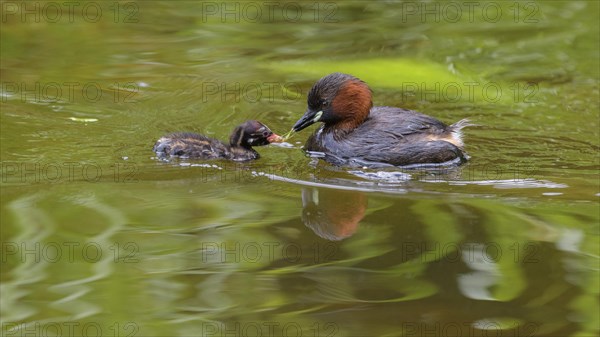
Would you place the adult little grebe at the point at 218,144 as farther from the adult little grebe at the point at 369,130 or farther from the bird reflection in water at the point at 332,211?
the bird reflection in water at the point at 332,211

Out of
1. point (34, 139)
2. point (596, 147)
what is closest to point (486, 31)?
point (596, 147)

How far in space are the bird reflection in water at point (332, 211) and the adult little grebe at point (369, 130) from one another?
0.88 m

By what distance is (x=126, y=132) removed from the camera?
8.12 metres

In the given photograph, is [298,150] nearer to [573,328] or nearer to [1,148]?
[1,148]

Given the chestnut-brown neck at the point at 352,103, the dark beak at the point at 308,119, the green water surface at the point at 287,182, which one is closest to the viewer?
the green water surface at the point at 287,182

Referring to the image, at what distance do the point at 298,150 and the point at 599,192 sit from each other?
257 centimetres

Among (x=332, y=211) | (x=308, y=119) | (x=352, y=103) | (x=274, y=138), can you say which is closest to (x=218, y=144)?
(x=274, y=138)

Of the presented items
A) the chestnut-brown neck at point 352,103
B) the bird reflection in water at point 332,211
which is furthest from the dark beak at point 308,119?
the bird reflection in water at point 332,211

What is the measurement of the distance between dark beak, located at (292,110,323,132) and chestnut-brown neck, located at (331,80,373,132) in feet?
0.54

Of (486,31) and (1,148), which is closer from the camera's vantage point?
(1,148)

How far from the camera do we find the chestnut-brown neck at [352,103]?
786cm

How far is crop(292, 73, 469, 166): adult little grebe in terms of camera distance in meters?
7.54

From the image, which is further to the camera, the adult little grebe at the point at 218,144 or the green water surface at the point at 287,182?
the adult little grebe at the point at 218,144

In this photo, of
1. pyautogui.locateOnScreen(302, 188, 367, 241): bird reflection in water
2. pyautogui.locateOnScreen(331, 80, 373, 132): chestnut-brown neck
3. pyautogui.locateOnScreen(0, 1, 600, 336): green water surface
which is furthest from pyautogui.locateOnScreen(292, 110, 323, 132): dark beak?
pyautogui.locateOnScreen(302, 188, 367, 241): bird reflection in water
